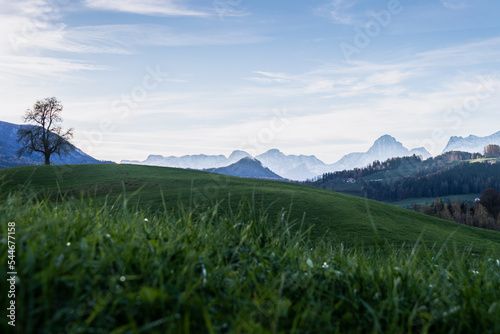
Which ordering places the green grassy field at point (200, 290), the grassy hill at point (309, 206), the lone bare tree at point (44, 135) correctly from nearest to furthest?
the green grassy field at point (200, 290) → the grassy hill at point (309, 206) → the lone bare tree at point (44, 135)

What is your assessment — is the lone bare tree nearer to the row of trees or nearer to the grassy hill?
the grassy hill

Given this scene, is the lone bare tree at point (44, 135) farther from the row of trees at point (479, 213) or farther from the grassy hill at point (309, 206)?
the row of trees at point (479, 213)

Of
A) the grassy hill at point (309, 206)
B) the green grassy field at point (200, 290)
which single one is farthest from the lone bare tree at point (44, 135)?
the green grassy field at point (200, 290)

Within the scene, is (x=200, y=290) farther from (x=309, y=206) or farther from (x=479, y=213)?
(x=479, y=213)

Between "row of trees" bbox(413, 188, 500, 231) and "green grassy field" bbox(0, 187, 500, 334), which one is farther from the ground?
"green grassy field" bbox(0, 187, 500, 334)

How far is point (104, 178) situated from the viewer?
129 feet

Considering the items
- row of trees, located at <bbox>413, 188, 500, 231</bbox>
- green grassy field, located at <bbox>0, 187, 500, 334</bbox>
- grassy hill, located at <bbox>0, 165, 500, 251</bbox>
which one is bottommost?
row of trees, located at <bbox>413, 188, 500, 231</bbox>

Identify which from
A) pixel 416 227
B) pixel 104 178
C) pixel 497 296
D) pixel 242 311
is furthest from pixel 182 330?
pixel 104 178

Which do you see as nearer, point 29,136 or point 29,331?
point 29,331

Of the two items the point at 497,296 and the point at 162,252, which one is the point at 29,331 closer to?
the point at 162,252

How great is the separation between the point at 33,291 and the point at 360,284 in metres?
3.10

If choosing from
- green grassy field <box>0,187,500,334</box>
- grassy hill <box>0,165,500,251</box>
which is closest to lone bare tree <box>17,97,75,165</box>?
grassy hill <box>0,165,500,251</box>

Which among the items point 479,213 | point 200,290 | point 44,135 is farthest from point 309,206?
point 479,213

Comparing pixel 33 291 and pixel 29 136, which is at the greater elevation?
pixel 29 136
